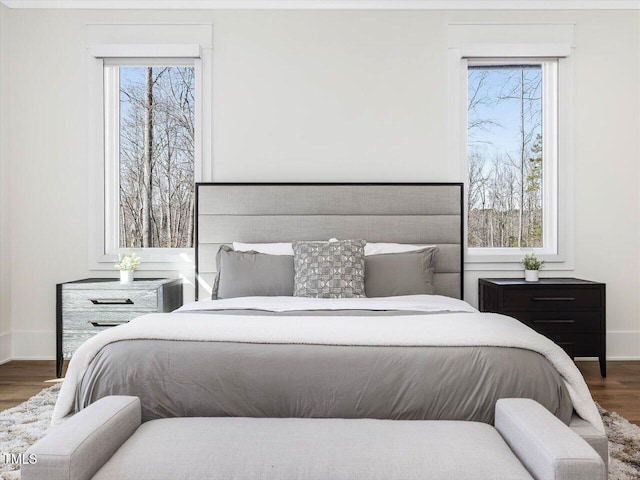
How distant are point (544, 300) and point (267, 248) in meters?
1.97

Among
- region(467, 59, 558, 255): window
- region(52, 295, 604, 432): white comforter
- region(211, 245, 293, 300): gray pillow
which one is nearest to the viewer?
region(52, 295, 604, 432): white comforter

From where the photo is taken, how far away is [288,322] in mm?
2131

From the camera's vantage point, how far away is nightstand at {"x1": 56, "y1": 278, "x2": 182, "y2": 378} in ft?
11.9

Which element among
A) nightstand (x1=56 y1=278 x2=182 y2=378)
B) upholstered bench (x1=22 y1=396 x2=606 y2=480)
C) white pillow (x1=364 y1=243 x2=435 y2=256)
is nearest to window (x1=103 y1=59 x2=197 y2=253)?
nightstand (x1=56 y1=278 x2=182 y2=378)

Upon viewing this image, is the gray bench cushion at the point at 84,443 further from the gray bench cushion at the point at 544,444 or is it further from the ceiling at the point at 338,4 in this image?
the ceiling at the point at 338,4

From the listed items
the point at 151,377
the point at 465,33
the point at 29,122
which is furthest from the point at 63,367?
the point at 465,33

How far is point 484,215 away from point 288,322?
2.66m

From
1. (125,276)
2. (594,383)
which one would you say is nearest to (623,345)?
(594,383)

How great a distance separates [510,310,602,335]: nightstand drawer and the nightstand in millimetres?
2562

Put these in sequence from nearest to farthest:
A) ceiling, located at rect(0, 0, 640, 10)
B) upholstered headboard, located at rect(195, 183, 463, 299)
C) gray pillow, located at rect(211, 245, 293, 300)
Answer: gray pillow, located at rect(211, 245, 293, 300)
upholstered headboard, located at rect(195, 183, 463, 299)
ceiling, located at rect(0, 0, 640, 10)

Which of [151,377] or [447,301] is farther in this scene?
[447,301]

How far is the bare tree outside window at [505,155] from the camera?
4273mm

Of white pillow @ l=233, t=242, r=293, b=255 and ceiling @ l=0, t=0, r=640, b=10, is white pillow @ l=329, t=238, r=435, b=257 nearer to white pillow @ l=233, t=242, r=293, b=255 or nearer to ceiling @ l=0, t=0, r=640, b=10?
white pillow @ l=233, t=242, r=293, b=255

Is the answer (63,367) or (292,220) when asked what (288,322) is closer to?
(292,220)
